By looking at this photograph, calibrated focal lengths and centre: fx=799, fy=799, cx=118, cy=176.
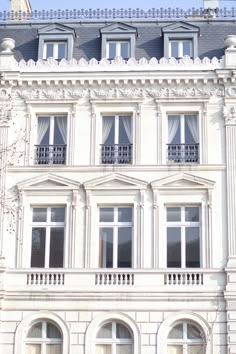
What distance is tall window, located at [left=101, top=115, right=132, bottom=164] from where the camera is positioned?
29016 millimetres

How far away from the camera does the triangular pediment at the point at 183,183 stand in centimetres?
2820

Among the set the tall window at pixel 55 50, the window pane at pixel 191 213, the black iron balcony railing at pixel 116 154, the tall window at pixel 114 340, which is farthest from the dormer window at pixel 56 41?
the tall window at pixel 114 340

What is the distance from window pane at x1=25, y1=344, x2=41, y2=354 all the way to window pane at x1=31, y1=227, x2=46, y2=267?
2.79 m

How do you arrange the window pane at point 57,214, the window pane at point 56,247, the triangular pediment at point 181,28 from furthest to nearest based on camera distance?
the triangular pediment at point 181,28
the window pane at point 57,214
the window pane at point 56,247

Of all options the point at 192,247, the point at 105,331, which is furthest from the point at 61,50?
the point at 105,331

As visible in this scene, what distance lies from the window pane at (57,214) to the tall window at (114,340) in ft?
13.5

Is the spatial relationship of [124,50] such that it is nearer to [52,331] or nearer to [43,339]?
[52,331]

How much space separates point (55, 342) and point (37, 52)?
1137 cm

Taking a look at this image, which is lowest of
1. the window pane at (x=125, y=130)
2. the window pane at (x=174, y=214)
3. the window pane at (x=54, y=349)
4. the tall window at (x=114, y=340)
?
the window pane at (x=54, y=349)

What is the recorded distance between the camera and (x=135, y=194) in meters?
28.4

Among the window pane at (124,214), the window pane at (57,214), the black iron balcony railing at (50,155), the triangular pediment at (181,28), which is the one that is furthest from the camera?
the triangular pediment at (181,28)

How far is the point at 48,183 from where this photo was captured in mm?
28672

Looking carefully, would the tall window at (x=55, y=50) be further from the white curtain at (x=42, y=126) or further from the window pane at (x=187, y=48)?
the window pane at (x=187, y=48)

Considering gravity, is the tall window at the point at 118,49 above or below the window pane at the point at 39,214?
above
